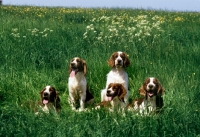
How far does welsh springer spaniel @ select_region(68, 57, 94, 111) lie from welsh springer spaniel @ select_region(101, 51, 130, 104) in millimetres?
334

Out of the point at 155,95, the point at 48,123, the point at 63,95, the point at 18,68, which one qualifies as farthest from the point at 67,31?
the point at 48,123

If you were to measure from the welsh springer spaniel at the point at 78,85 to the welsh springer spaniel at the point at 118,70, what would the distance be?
33 centimetres

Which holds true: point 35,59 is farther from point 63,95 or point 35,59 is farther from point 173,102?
point 173,102

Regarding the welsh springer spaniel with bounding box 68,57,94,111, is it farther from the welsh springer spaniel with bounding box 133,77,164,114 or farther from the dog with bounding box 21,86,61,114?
the welsh springer spaniel with bounding box 133,77,164,114

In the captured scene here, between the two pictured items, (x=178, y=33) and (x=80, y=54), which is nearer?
(x=80, y=54)

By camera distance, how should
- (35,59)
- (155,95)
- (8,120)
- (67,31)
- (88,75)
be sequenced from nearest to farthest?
(8,120), (155,95), (88,75), (35,59), (67,31)

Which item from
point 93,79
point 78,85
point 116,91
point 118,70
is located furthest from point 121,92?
point 93,79

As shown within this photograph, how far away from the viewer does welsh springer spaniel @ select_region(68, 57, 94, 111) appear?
773 centimetres

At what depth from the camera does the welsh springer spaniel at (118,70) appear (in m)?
7.78

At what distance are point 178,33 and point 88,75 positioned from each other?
18.5ft

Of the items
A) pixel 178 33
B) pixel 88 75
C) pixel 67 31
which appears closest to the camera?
pixel 88 75

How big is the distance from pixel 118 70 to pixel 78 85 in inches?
30.0

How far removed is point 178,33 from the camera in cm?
1348

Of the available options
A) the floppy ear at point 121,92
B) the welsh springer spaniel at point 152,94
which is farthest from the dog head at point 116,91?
the welsh springer spaniel at point 152,94
